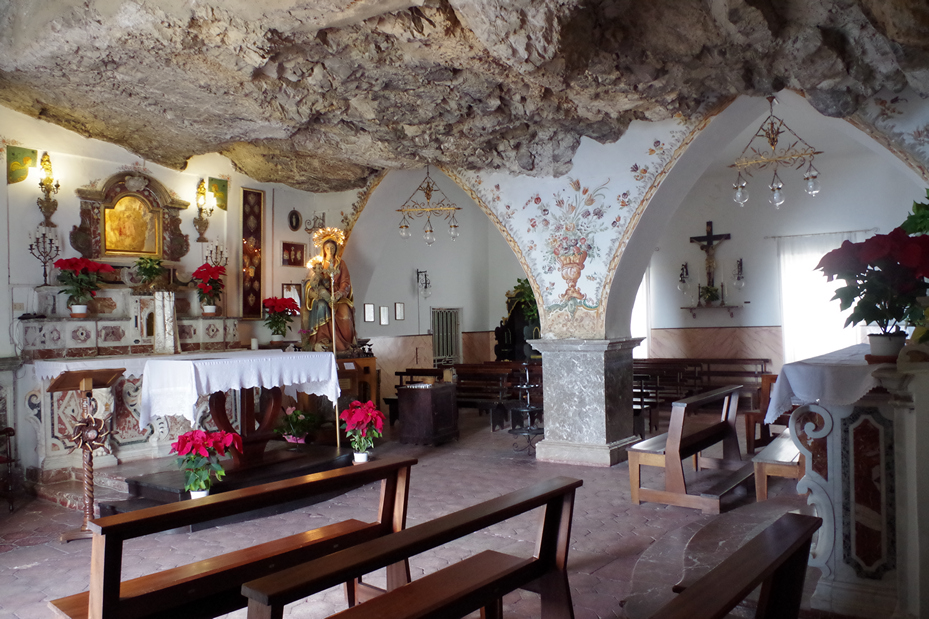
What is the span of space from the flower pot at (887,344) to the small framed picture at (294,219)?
7.51 meters

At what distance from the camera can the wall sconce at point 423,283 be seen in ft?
43.9

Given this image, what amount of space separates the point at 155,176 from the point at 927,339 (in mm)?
7614

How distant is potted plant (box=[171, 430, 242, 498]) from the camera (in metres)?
4.86

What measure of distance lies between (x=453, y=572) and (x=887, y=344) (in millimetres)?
2198

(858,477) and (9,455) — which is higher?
(858,477)

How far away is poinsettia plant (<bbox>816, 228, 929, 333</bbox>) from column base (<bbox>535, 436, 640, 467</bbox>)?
13.3ft

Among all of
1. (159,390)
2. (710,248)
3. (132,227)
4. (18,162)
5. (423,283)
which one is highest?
(18,162)

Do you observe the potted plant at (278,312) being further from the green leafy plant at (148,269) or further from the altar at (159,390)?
the green leafy plant at (148,269)

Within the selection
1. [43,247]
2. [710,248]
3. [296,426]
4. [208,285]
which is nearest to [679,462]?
[296,426]

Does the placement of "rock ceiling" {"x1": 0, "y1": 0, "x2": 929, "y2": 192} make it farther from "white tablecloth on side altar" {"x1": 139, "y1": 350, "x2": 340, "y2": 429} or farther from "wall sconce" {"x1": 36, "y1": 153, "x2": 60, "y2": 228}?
"white tablecloth on side altar" {"x1": 139, "y1": 350, "x2": 340, "y2": 429}

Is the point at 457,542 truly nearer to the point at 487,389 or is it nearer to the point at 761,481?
the point at 761,481

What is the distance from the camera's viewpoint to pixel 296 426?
24.0ft

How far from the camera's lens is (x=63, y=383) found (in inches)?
204

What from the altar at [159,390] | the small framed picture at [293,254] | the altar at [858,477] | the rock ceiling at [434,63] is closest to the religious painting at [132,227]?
the rock ceiling at [434,63]
